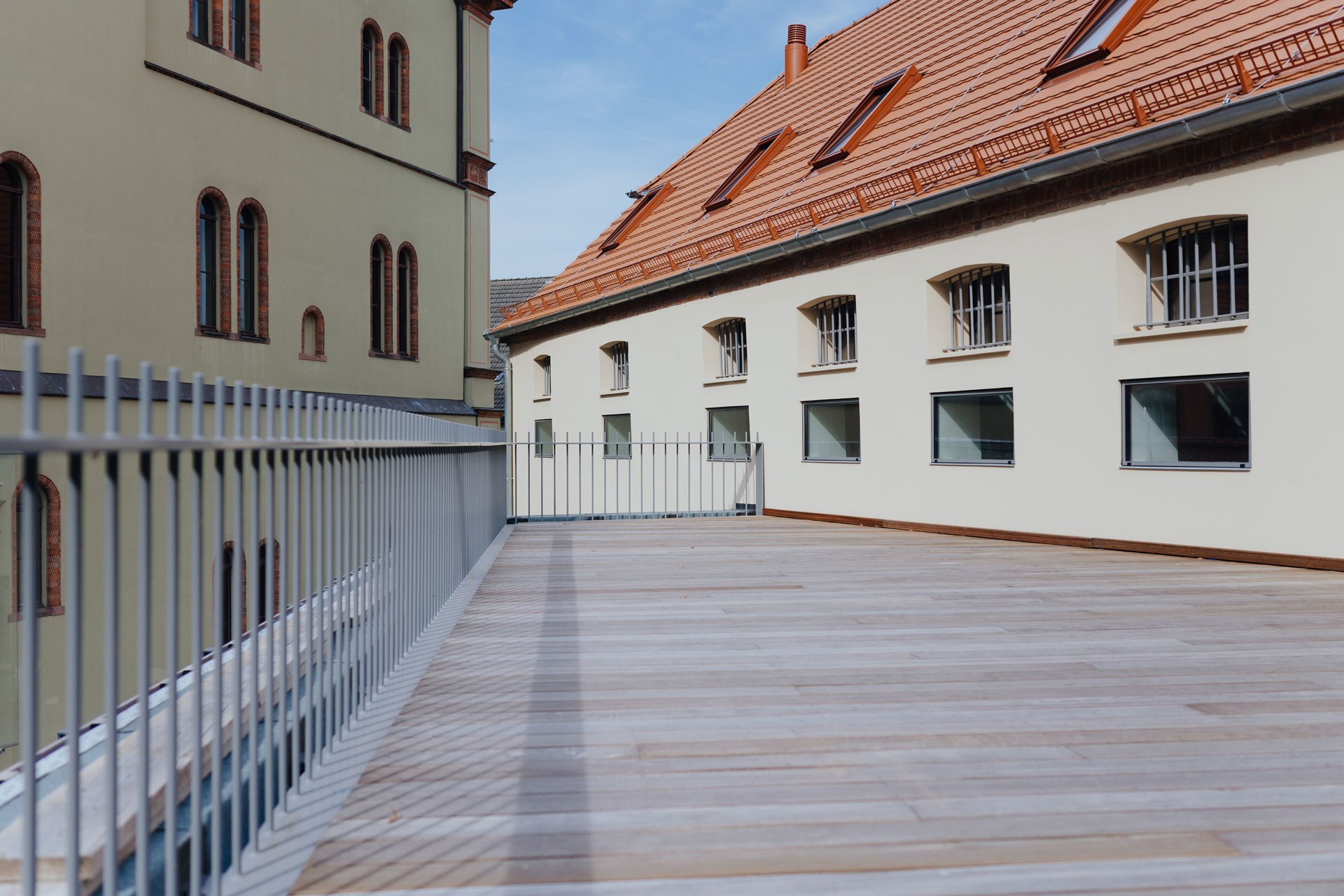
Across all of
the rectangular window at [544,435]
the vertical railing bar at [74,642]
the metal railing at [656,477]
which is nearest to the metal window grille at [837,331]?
the metal railing at [656,477]

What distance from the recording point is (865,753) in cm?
356

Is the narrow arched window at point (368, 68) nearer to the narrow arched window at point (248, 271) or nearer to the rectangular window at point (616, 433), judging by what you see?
the narrow arched window at point (248, 271)

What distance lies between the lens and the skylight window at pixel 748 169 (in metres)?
19.0

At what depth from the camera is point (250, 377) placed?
1614 cm

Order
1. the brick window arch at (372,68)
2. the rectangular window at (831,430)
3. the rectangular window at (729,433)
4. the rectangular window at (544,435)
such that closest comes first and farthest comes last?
the rectangular window at (831,430) → the rectangular window at (729,433) → the brick window arch at (372,68) → the rectangular window at (544,435)

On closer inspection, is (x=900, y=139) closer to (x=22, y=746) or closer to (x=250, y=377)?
(x=250, y=377)

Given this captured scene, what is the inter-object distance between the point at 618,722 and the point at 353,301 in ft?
53.4

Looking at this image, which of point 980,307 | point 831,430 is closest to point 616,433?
point 831,430

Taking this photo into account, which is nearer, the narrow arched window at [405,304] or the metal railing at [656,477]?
the metal railing at [656,477]

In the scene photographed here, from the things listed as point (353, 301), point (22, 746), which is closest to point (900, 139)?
point (353, 301)

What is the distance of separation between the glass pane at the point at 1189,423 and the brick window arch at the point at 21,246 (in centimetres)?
1305

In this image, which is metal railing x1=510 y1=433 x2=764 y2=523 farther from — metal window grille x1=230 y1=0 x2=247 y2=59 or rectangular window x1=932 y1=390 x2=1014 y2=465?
metal window grille x1=230 y1=0 x2=247 y2=59

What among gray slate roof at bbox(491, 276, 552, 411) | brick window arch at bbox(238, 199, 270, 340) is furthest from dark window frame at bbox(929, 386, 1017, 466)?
gray slate roof at bbox(491, 276, 552, 411)

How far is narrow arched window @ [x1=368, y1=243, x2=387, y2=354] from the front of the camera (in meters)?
19.6
